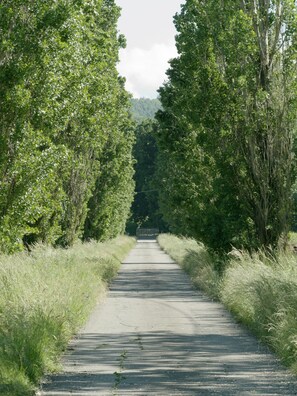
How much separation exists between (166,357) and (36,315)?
2458 millimetres

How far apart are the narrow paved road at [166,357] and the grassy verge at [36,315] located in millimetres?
312

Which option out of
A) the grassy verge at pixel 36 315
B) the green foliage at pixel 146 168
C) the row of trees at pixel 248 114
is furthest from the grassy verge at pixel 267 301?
the green foliage at pixel 146 168

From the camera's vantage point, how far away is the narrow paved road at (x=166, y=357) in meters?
11.0

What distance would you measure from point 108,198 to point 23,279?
3398cm

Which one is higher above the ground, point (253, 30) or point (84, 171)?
point (253, 30)

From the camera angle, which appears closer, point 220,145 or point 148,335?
point 148,335

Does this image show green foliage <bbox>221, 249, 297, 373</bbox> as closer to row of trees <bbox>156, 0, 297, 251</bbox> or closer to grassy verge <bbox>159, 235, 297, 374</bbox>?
grassy verge <bbox>159, 235, 297, 374</bbox>

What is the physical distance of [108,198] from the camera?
51781 mm

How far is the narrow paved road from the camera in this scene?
36.0ft

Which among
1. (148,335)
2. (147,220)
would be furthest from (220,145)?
(147,220)

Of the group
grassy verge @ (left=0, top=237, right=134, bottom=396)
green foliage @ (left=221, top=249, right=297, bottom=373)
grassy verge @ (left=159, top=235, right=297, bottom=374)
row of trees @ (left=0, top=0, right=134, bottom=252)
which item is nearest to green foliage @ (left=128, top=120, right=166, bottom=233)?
grassy verge @ (left=159, top=235, right=297, bottom=374)

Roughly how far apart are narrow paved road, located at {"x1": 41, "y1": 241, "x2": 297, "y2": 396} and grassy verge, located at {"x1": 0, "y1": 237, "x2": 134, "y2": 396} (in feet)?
1.02

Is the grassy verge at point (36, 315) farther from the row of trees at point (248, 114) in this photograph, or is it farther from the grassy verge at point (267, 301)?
the row of trees at point (248, 114)

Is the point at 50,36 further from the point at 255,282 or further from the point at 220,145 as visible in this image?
the point at 220,145
